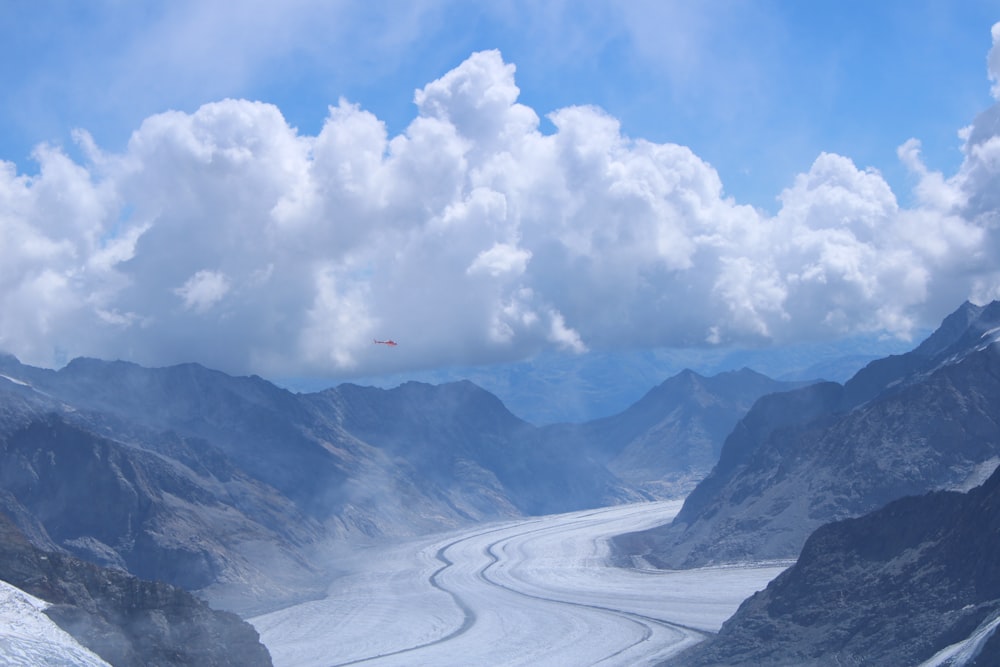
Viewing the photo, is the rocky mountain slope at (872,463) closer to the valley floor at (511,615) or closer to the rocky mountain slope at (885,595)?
the valley floor at (511,615)

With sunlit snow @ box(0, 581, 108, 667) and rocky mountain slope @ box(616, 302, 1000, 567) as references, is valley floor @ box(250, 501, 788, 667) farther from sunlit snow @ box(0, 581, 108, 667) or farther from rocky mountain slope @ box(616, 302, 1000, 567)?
sunlit snow @ box(0, 581, 108, 667)

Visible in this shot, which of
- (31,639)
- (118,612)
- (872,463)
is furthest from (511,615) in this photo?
(31,639)

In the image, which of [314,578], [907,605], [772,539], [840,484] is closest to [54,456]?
[314,578]

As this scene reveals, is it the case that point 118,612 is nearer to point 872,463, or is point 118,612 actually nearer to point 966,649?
point 966,649

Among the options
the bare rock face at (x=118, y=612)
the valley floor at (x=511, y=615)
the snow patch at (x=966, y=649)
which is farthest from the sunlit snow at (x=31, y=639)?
the snow patch at (x=966, y=649)

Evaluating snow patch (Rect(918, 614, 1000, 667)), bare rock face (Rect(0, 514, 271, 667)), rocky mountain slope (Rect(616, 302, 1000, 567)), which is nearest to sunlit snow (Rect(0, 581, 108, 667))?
bare rock face (Rect(0, 514, 271, 667))
